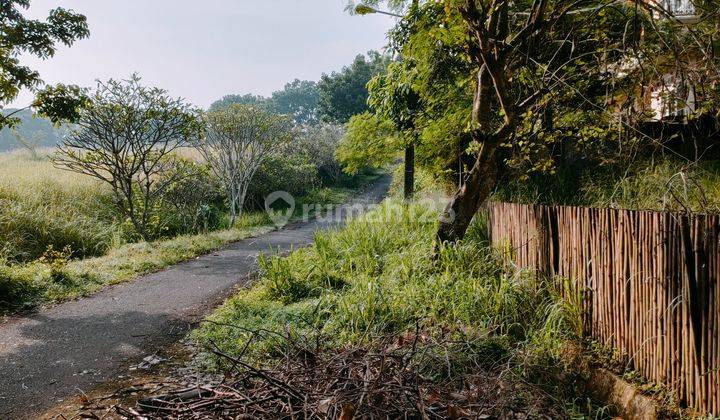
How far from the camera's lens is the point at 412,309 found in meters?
4.34

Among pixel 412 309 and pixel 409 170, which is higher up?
pixel 409 170

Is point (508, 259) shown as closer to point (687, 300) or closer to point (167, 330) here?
point (687, 300)

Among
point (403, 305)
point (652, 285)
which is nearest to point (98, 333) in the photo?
point (403, 305)

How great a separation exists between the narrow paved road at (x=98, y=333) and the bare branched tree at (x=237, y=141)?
6565mm

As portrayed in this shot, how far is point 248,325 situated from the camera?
4.56 metres

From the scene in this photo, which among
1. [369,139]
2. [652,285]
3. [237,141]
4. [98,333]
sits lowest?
[98,333]

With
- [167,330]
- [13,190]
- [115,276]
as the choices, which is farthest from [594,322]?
[13,190]

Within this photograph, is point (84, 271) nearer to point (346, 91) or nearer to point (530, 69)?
point (530, 69)

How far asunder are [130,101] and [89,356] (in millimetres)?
7486

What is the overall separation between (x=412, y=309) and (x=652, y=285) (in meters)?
2.09

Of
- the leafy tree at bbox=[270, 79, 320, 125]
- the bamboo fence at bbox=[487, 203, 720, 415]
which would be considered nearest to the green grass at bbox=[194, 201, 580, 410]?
the bamboo fence at bbox=[487, 203, 720, 415]

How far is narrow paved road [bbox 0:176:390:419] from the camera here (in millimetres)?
3593

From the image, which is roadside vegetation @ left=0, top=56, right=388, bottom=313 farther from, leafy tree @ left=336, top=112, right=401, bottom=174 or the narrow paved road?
leafy tree @ left=336, top=112, right=401, bottom=174

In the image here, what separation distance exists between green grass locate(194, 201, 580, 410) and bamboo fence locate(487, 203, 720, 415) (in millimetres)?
358
